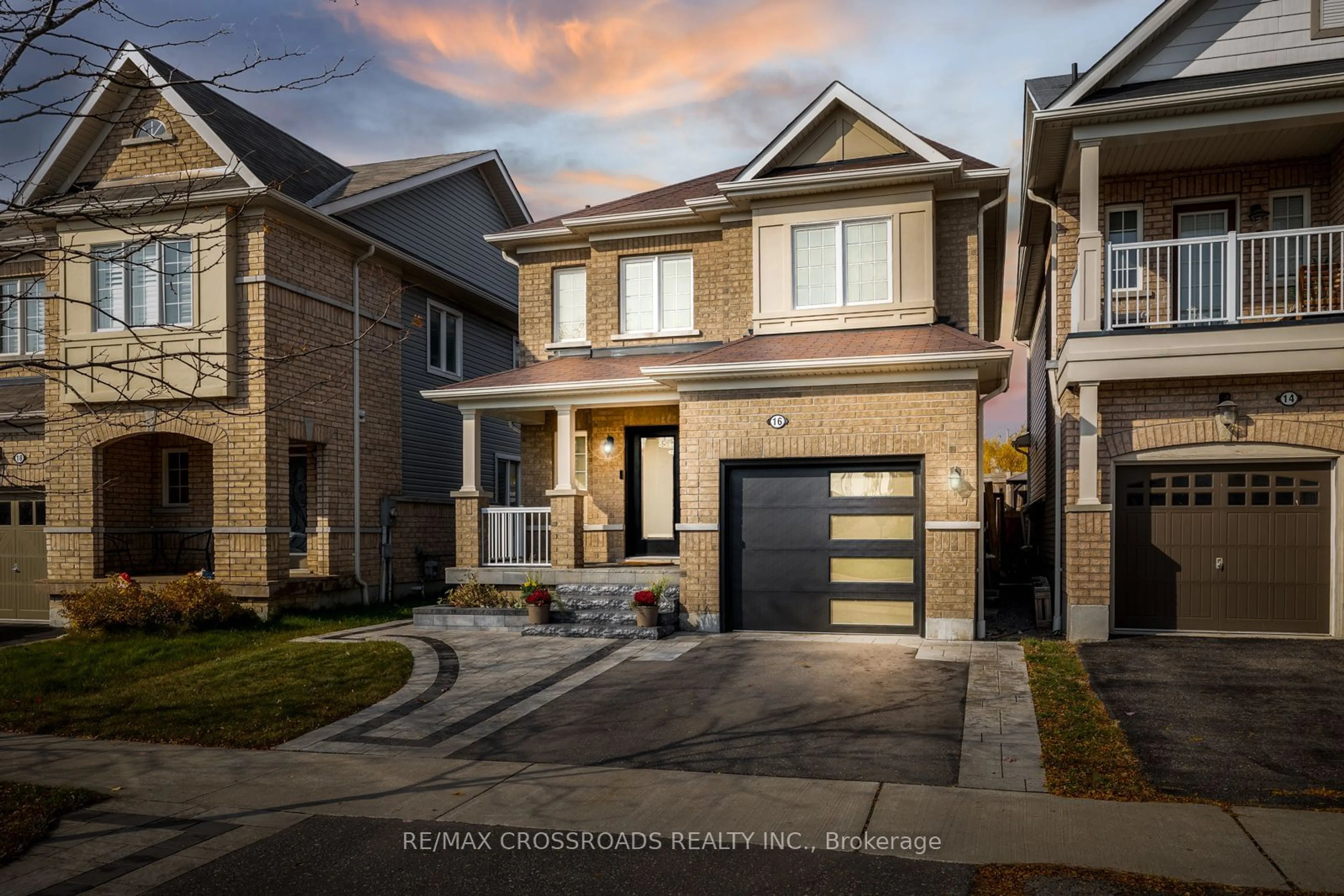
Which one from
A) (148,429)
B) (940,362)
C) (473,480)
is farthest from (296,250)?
(940,362)

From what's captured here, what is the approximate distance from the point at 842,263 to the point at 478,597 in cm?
777

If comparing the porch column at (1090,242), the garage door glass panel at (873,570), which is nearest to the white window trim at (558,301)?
the garage door glass panel at (873,570)

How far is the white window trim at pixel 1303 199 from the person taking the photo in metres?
12.6

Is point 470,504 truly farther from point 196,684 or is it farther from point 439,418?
point 439,418

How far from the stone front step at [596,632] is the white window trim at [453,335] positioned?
28.7ft


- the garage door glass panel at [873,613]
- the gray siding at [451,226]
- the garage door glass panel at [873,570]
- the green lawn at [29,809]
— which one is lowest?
the green lawn at [29,809]

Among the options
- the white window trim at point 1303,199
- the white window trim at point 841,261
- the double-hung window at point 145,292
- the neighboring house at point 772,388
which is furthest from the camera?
the double-hung window at point 145,292

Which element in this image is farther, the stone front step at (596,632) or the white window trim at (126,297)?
the white window trim at (126,297)

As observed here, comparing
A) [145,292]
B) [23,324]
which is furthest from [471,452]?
[23,324]

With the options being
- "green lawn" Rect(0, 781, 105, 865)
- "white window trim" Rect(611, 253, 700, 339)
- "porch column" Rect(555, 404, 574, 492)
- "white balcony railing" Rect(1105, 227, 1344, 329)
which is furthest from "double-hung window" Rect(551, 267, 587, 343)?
"green lawn" Rect(0, 781, 105, 865)

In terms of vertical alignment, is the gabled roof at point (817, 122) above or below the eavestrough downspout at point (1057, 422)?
above

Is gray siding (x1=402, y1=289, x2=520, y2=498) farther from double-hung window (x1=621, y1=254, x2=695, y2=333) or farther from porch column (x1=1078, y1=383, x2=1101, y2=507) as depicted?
porch column (x1=1078, y1=383, x2=1101, y2=507)

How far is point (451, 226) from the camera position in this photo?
22047 millimetres

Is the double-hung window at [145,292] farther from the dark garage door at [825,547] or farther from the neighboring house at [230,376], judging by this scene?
the dark garage door at [825,547]
